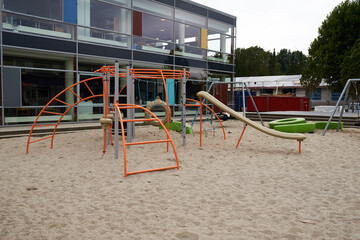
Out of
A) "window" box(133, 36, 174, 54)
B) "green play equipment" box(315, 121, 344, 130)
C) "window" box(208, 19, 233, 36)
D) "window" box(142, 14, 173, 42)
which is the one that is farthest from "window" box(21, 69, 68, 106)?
"green play equipment" box(315, 121, 344, 130)

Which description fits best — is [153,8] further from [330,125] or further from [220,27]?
[330,125]

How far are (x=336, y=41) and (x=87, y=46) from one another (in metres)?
20.8

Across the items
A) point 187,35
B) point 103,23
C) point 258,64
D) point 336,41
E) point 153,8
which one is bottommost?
point 103,23

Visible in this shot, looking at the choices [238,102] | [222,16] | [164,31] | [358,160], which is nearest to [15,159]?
[358,160]

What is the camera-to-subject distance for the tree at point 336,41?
23391mm

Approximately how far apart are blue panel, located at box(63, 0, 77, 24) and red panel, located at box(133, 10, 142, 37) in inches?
118

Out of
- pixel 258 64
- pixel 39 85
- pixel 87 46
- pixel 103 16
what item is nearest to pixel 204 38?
pixel 103 16

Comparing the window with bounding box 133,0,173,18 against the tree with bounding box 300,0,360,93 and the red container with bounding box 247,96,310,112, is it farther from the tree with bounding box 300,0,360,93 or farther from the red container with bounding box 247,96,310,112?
the tree with bounding box 300,0,360,93

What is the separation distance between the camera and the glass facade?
10.5 meters

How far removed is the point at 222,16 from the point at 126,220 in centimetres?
1760

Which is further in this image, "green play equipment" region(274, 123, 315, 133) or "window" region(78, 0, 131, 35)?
"window" region(78, 0, 131, 35)

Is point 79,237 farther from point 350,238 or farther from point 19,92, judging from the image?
point 19,92

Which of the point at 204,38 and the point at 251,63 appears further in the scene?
the point at 251,63

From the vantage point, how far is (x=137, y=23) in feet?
46.8
